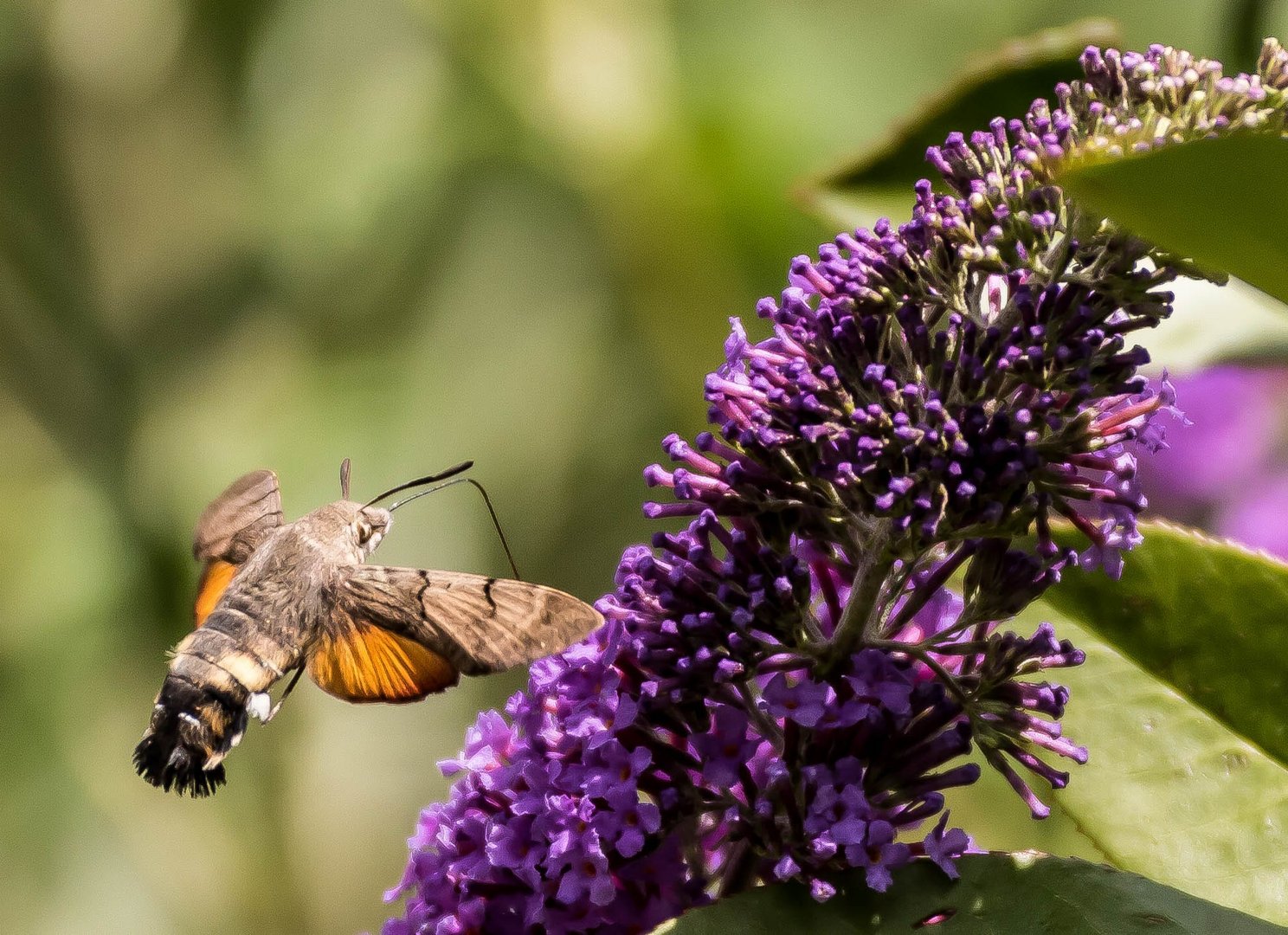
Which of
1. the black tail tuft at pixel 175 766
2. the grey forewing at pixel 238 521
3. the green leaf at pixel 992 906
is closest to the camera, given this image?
the green leaf at pixel 992 906

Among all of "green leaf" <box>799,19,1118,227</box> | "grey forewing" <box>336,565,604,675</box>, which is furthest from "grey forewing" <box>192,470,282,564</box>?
"green leaf" <box>799,19,1118,227</box>

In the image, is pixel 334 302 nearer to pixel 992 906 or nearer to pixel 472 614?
pixel 472 614

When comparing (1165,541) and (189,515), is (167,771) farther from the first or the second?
(189,515)

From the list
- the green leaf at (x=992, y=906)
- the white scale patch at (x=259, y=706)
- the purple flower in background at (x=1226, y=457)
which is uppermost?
the purple flower in background at (x=1226, y=457)

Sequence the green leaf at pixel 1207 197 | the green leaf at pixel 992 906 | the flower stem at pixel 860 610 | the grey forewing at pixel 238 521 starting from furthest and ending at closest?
the grey forewing at pixel 238 521 → the flower stem at pixel 860 610 → the green leaf at pixel 992 906 → the green leaf at pixel 1207 197

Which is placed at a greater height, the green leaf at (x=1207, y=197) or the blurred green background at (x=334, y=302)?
the blurred green background at (x=334, y=302)

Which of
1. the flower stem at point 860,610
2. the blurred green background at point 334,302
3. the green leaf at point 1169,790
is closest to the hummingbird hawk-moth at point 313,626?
the flower stem at point 860,610

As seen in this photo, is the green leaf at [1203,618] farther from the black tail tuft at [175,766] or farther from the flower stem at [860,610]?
the black tail tuft at [175,766]

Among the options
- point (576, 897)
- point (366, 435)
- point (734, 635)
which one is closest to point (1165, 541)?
point (734, 635)

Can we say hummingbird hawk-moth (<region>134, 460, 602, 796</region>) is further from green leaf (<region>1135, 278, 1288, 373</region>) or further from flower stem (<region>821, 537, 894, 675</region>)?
green leaf (<region>1135, 278, 1288, 373</region>)
